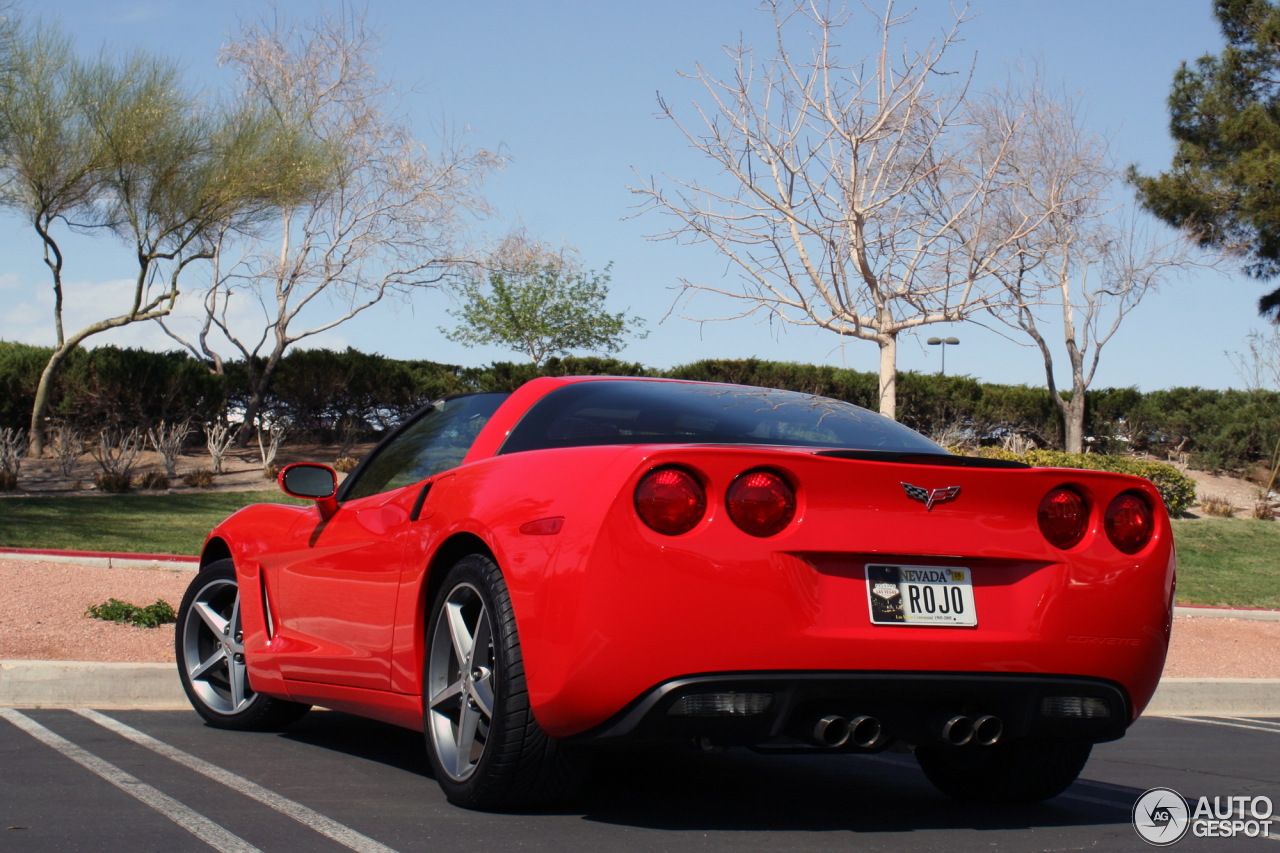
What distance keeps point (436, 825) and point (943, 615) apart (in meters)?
1.59

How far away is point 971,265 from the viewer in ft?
45.6

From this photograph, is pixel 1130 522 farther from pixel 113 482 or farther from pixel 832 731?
pixel 113 482

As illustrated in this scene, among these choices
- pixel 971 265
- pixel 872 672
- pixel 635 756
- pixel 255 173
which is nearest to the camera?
pixel 872 672

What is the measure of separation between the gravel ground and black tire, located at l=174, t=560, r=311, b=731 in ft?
4.85

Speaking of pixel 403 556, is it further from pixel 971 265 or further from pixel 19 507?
pixel 19 507

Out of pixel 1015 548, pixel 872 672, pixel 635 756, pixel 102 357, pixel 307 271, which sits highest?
pixel 307 271

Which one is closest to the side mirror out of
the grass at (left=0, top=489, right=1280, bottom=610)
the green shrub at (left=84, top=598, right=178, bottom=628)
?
the green shrub at (left=84, top=598, right=178, bottom=628)

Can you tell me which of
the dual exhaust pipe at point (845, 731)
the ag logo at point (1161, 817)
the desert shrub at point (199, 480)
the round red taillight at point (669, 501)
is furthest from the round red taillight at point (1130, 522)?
the desert shrub at point (199, 480)

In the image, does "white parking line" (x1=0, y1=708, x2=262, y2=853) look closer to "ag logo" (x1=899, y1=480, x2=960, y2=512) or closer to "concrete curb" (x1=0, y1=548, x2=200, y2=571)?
"ag logo" (x1=899, y1=480, x2=960, y2=512)

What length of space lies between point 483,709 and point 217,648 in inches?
99.2

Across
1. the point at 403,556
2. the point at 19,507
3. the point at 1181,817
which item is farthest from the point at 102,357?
the point at 1181,817

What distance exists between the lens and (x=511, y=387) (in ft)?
83.9

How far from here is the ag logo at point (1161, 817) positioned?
4039mm

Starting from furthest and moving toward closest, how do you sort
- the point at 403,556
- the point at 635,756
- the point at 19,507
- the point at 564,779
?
the point at 19,507, the point at 635,756, the point at 403,556, the point at 564,779
